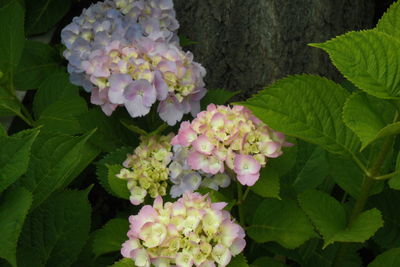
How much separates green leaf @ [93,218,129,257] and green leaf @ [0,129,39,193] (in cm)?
35

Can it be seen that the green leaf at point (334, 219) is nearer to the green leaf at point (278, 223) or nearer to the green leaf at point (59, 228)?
the green leaf at point (278, 223)

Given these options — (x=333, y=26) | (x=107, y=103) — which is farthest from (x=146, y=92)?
(x=333, y=26)

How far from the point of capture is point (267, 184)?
4.91 feet

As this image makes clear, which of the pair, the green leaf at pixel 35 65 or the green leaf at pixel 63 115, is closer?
the green leaf at pixel 63 115

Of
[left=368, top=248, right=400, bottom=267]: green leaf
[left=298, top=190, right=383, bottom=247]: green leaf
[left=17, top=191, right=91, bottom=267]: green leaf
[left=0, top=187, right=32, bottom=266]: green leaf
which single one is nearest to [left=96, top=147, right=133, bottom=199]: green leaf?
[left=17, top=191, right=91, bottom=267]: green leaf

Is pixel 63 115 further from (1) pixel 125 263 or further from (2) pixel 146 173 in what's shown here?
(1) pixel 125 263

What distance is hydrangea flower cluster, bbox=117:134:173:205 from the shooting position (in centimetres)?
163

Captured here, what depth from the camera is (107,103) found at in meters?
1.85

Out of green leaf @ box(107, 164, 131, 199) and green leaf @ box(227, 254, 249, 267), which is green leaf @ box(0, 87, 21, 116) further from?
green leaf @ box(227, 254, 249, 267)

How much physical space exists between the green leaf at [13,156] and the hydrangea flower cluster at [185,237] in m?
0.27

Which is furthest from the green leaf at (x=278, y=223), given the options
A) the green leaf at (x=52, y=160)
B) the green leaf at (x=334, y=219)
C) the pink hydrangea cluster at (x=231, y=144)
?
the green leaf at (x=52, y=160)

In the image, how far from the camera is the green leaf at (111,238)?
5.40 feet

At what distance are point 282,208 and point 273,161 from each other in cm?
12

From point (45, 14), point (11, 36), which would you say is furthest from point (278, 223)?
point (45, 14)
